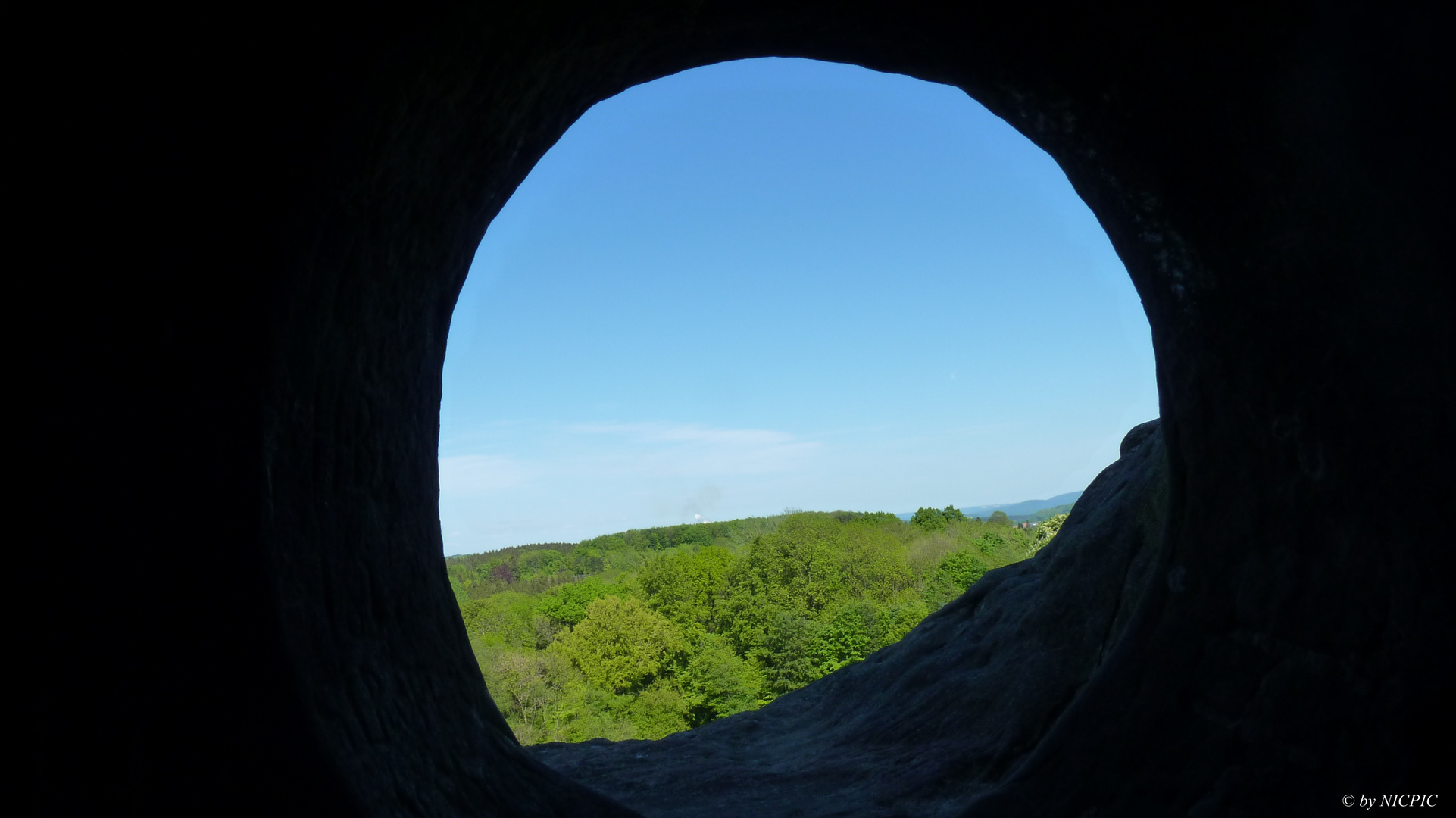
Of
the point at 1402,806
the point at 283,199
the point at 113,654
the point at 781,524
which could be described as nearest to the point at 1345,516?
the point at 1402,806

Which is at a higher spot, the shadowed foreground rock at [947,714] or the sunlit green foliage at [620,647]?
the shadowed foreground rock at [947,714]

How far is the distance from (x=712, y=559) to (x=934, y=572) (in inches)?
482

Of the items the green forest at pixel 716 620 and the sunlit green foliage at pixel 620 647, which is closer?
the green forest at pixel 716 620

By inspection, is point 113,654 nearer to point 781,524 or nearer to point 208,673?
point 208,673

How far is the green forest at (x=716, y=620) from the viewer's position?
38.4m

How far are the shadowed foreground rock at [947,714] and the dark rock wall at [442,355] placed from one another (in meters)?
1.13

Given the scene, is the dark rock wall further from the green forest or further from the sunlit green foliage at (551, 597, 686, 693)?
the sunlit green foliage at (551, 597, 686, 693)

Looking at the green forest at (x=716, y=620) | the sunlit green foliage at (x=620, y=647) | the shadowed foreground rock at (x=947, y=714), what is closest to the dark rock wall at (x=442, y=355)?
the shadowed foreground rock at (x=947, y=714)

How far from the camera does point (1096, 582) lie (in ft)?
18.2

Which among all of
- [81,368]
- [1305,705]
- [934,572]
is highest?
[81,368]

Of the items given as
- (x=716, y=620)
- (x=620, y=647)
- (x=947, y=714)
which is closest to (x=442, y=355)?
(x=947, y=714)

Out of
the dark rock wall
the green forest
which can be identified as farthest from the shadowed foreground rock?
the green forest

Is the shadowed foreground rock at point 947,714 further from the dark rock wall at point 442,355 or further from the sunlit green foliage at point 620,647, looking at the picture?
the sunlit green foliage at point 620,647

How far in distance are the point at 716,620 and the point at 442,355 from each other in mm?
42208
